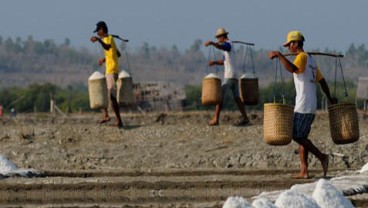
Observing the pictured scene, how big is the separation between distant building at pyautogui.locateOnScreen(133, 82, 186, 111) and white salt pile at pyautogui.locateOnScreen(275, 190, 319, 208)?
1302 inches

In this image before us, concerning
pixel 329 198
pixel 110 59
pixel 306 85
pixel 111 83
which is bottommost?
pixel 329 198

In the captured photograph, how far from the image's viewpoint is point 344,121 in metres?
13.6

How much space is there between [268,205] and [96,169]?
6763 mm

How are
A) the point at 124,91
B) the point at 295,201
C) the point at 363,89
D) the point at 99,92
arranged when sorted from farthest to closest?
1. the point at 363,89
2. the point at 124,91
3. the point at 99,92
4. the point at 295,201

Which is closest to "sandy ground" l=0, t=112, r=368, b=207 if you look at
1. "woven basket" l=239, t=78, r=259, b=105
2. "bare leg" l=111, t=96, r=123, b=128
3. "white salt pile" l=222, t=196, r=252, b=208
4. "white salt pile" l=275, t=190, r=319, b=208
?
"bare leg" l=111, t=96, r=123, b=128

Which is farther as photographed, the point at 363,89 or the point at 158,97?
the point at 158,97

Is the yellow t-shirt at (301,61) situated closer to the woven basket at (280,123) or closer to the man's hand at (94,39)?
the woven basket at (280,123)

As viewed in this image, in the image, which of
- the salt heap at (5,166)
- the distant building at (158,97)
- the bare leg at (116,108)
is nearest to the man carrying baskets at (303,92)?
the salt heap at (5,166)

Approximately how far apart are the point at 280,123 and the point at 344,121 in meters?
0.94

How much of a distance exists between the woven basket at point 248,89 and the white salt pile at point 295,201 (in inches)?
380

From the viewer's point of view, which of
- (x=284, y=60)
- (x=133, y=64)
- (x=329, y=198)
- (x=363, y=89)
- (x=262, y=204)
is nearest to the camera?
(x=262, y=204)

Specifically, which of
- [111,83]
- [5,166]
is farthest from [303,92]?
[111,83]

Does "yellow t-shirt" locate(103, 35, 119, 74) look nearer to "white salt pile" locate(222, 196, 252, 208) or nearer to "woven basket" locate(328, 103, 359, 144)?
"woven basket" locate(328, 103, 359, 144)

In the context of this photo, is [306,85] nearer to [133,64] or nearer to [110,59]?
[110,59]
